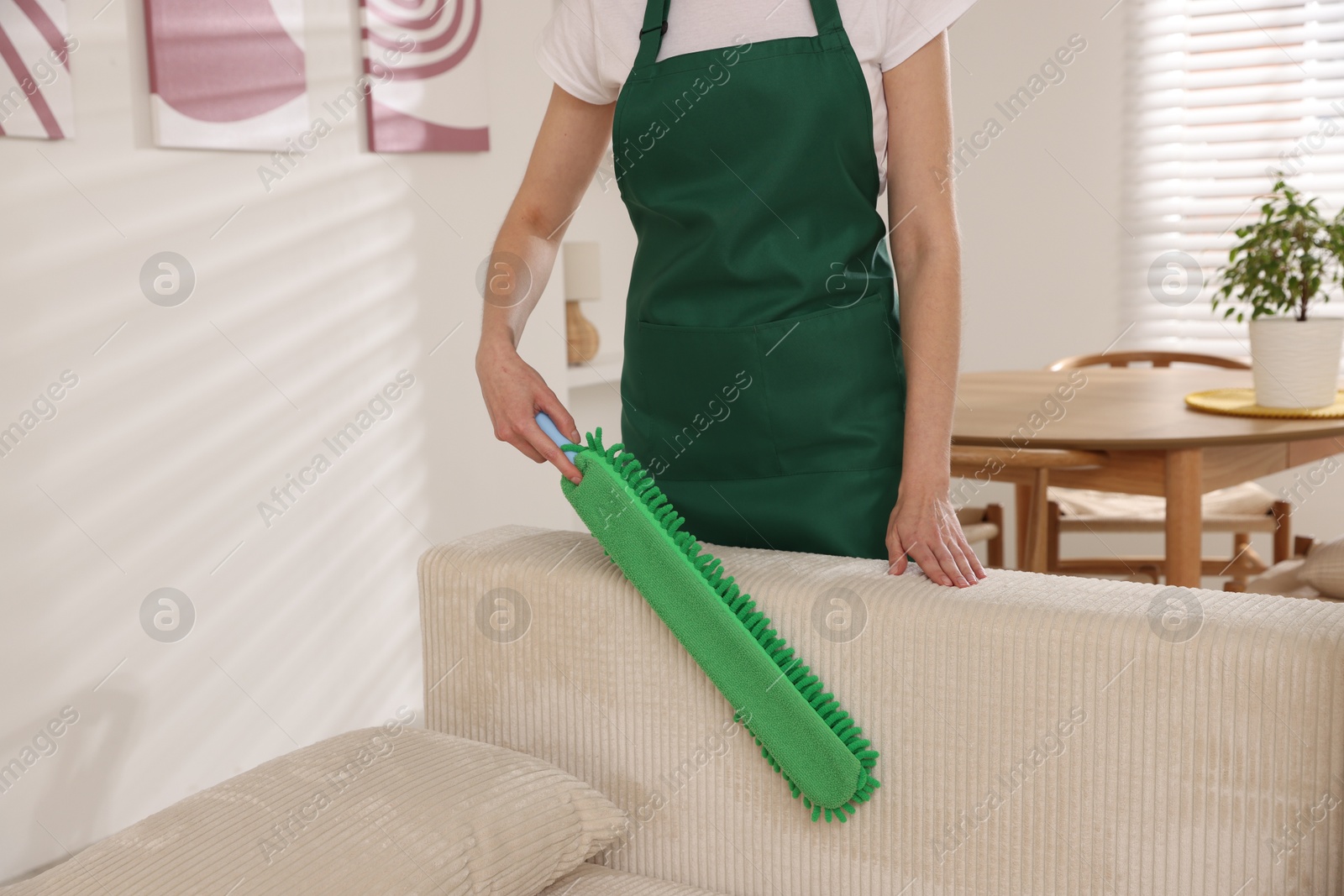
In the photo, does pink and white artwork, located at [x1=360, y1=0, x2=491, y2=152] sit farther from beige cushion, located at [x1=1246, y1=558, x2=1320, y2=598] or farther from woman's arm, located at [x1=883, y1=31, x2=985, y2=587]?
beige cushion, located at [x1=1246, y1=558, x2=1320, y2=598]

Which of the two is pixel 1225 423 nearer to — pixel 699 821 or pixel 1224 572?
pixel 1224 572

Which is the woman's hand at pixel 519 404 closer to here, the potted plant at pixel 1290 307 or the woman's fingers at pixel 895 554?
the woman's fingers at pixel 895 554

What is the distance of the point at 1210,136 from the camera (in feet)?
12.0

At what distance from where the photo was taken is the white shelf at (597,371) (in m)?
3.22

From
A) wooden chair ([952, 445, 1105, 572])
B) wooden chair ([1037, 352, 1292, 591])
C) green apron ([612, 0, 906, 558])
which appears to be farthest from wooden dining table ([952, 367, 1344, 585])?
green apron ([612, 0, 906, 558])

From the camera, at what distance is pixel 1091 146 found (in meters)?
3.78

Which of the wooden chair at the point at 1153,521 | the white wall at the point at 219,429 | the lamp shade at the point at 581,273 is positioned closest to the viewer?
the white wall at the point at 219,429

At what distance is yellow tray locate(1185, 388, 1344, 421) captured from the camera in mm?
2162

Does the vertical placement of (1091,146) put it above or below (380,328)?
above

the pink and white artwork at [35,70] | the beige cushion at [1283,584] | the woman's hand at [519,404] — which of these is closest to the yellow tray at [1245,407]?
the beige cushion at [1283,584]

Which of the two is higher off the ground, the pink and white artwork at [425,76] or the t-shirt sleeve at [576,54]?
the pink and white artwork at [425,76]

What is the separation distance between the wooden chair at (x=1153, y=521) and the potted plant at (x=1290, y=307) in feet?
1.66

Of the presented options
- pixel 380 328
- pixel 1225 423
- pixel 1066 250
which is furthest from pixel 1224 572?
pixel 380 328

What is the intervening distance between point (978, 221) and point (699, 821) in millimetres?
3245
